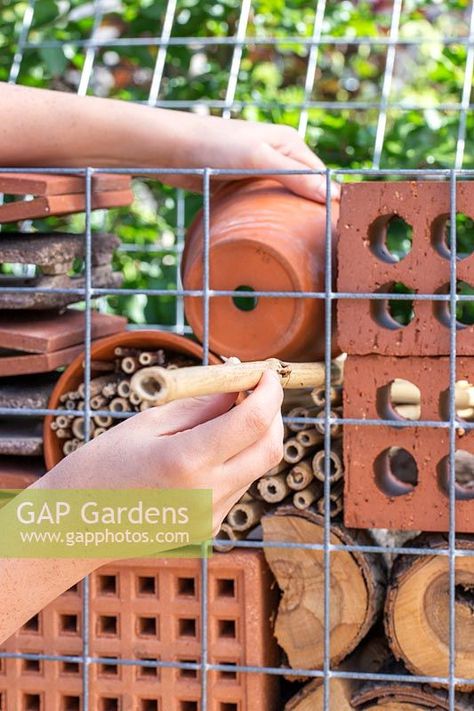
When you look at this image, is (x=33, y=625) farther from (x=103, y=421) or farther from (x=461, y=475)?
(x=461, y=475)

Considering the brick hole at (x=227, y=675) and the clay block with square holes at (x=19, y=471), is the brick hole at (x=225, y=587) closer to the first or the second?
the brick hole at (x=227, y=675)

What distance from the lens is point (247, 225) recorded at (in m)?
1.38

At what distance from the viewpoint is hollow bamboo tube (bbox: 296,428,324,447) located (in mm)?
1385

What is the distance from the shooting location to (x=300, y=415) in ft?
4.63

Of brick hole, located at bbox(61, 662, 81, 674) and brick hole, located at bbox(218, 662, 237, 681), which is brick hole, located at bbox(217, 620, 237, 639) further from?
brick hole, located at bbox(61, 662, 81, 674)

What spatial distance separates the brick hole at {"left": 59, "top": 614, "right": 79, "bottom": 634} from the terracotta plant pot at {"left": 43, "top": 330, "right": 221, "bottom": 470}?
0.66ft

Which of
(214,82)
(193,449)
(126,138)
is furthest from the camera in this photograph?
(214,82)

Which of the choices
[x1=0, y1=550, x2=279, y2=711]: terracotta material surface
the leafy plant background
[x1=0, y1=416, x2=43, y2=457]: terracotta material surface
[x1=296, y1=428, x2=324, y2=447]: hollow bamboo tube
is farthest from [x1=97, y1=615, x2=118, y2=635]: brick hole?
the leafy plant background

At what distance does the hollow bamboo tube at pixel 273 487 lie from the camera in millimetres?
1389

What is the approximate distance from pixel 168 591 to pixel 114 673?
133 mm

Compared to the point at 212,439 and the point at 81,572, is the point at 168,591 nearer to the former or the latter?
the point at 81,572

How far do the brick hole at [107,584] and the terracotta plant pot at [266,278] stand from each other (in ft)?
1.07

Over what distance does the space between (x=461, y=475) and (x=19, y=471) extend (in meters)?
0.60

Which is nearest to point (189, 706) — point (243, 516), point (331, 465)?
point (243, 516)
